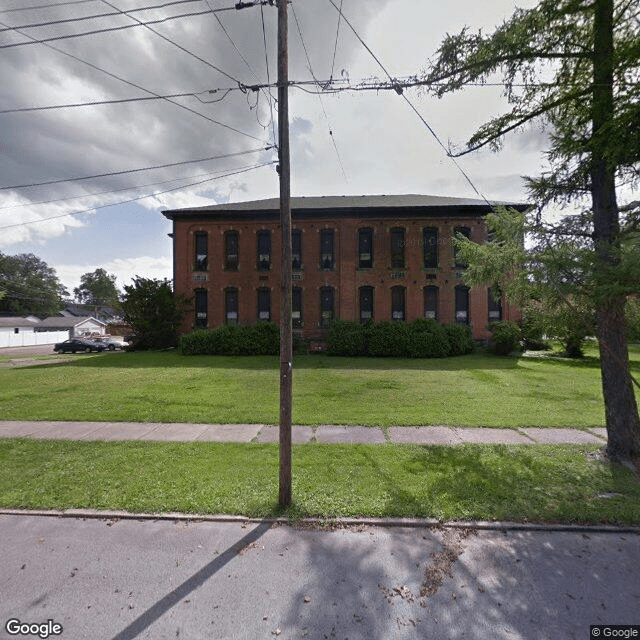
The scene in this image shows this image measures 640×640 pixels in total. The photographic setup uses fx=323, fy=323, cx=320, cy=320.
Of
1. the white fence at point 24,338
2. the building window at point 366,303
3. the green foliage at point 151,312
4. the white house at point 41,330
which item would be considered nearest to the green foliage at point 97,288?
the white house at point 41,330

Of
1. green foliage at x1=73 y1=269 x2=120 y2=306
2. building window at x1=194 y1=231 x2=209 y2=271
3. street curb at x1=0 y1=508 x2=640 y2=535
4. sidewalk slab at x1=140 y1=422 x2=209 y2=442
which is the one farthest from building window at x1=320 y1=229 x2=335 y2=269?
green foliage at x1=73 y1=269 x2=120 y2=306

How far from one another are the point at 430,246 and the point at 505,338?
7.90m

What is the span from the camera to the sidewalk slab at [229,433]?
6584 millimetres

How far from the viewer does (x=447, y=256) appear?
22.8 meters

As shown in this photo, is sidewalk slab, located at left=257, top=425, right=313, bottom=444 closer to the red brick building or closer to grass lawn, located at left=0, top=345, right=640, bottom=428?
grass lawn, located at left=0, top=345, right=640, bottom=428

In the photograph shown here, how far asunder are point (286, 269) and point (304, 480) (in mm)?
3105

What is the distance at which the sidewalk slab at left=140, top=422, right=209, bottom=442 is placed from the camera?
659 cm

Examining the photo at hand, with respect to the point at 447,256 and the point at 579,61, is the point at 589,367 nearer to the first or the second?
the point at 447,256

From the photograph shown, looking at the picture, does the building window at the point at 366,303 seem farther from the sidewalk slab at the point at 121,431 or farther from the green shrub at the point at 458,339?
the sidewalk slab at the point at 121,431

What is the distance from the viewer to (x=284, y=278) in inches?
167

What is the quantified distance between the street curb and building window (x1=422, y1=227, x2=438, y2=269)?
20.7 meters

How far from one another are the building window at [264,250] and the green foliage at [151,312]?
6.51 metres

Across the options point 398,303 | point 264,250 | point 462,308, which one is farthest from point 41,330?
point 462,308

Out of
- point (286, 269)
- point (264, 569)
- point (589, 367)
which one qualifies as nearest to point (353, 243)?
point (589, 367)
